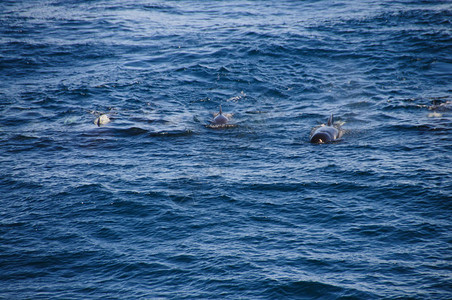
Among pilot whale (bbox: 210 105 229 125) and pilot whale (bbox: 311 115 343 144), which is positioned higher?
pilot whale (bbox: 210 105 229 125)

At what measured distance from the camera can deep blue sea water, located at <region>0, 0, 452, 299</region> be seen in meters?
13.2

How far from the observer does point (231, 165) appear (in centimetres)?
1928

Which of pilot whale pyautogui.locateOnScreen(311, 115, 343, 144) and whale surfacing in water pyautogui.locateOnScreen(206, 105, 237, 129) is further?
whale surfacing in water pyautogui.locateOnScreen(206, 105, 237, 129)

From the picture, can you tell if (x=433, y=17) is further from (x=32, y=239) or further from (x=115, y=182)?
(x=32, y=239)

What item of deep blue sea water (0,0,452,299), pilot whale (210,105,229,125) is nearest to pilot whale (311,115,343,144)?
deep blue sea water (0,0,452,299)

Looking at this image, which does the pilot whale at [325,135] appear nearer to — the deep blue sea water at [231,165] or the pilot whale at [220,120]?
the deep blue sea water at [231,165]

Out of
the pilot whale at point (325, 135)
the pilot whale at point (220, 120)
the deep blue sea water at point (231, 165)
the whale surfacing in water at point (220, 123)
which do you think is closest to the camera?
the deep blue sea water at point (231, 165)

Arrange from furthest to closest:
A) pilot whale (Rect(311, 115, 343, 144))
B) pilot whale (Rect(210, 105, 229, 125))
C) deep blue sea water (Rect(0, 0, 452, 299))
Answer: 1. pilot whale (Rect(210, 105, 229, 125))
2. pilot whale (Rect(311, 115, 343, 144))
3. deep blue sea water (Rect(0, 0, 452, 299))

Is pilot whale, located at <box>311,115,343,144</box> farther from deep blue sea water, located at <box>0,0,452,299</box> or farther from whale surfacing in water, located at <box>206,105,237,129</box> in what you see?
whale surfacing in water, located at <box>206,105,237,129</box>

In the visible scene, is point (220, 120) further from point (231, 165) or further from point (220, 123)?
point (231, 165)

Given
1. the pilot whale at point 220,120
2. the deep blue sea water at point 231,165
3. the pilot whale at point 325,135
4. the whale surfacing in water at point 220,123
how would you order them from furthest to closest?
the pilot whale at point 220,120 → the whale surfacing in water at point 220,123 → the pilot whale at point 325,135 → the deep blue sea water at point 231,165

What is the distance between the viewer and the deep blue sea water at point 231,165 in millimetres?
13211

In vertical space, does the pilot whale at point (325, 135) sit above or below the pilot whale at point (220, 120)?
below

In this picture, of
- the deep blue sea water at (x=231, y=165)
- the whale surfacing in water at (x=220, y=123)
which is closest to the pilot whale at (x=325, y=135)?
the deep blue sea water at (x=231, y=165)
